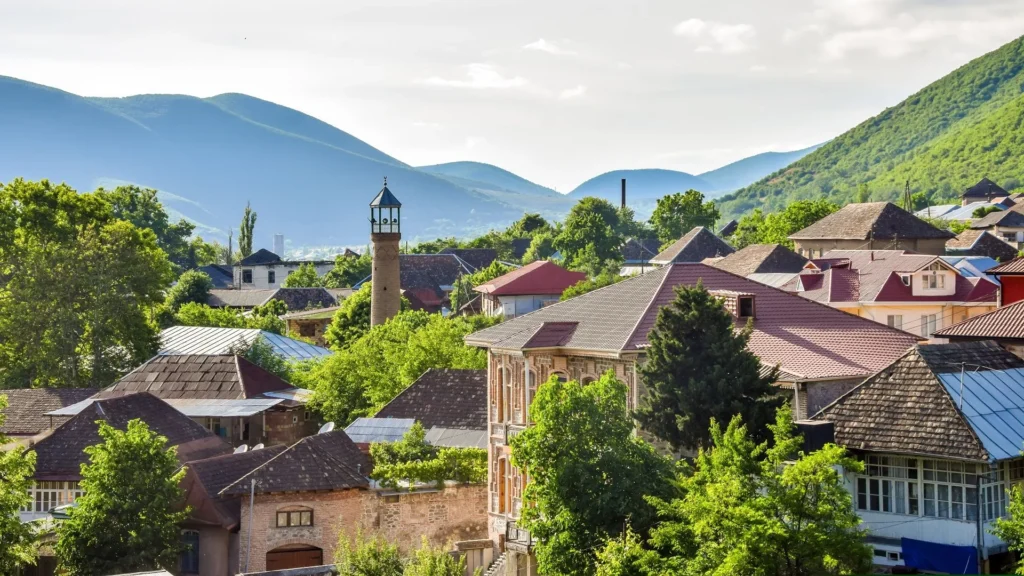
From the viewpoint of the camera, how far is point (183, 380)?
64.8 meters

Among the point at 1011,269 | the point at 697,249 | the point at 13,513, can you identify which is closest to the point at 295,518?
the point at 13,513

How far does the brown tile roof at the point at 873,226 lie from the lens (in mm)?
90125

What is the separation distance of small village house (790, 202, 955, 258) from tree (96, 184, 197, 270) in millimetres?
79868

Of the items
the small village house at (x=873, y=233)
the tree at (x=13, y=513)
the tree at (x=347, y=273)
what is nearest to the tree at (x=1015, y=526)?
the tree at (x=13, y=513)

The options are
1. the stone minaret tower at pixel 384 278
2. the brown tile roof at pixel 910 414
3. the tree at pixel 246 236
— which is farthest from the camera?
the tree at pixel 246 236

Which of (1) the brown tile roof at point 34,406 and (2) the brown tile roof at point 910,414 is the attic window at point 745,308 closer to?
(2) the brown tile roof at point 910,414

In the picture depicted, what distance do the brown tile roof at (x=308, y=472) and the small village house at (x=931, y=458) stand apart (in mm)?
14927

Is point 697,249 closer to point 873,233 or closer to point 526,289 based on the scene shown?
point 526,289

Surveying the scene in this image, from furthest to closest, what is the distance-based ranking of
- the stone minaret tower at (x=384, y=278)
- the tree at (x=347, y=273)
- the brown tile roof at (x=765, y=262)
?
the tree at (x=347, y=273) → the stone minaret tower at (x=384, y=278) → the brown tile roof at (x=765, y=262)

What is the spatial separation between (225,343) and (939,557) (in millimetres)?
51074

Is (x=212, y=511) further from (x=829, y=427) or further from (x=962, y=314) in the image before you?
(x=962, y=314)

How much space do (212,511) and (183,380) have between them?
81.8 feet

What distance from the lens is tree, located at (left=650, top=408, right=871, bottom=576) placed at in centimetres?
2709

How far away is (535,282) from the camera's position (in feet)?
314
